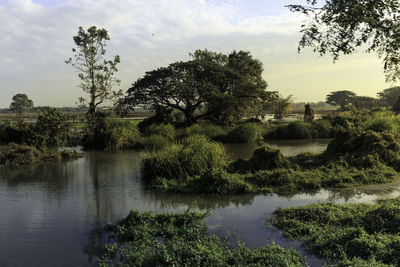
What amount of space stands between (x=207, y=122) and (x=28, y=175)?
1626 centimetres

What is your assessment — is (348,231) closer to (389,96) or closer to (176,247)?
(176,247)

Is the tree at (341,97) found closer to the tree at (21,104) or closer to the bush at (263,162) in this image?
the tree at (21,104)

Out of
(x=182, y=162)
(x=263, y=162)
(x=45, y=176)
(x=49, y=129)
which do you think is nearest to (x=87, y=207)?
(x=182, y=162)

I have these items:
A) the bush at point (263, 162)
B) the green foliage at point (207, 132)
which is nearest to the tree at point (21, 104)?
the green foliage at point (207, 132)

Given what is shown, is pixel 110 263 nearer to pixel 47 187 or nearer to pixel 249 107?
pixel 47 187

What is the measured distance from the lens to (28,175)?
13102 millimetres

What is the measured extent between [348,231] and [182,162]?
6.38 metres

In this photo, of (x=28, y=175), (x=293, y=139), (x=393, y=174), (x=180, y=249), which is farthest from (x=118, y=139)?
(x=180, y=249)

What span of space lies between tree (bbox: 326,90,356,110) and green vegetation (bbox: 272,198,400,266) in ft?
250

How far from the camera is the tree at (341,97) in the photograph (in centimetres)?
7900

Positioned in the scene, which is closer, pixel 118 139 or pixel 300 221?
pixel 300 221

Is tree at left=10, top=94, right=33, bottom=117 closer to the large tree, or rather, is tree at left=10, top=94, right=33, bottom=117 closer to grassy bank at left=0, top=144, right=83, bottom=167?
the large tree

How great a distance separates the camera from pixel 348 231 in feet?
19.6

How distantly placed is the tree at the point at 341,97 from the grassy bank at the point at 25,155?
7211 centimetres
